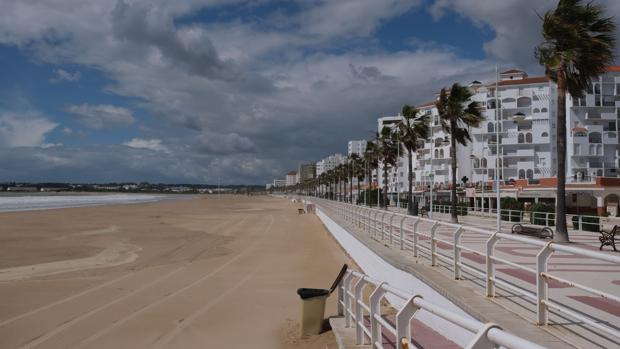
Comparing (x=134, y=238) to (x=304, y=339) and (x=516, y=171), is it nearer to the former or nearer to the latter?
(x=304, y=339)

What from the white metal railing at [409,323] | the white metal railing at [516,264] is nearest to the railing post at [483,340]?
the white metal railing at [409,323]

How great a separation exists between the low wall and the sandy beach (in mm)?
1105

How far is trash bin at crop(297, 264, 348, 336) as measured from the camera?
8.43 metres

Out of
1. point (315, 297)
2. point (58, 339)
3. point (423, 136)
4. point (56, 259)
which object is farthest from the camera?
point (423, 136)

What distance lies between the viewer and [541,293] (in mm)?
5562

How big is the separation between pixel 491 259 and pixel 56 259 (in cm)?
1765

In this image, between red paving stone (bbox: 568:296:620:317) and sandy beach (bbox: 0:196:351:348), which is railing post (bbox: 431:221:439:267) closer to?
sandy beach (bbox: 0:196:351:348)

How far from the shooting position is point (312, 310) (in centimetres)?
849

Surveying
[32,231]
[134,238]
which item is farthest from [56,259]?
[32,231]

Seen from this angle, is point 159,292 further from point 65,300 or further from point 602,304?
point 602,304

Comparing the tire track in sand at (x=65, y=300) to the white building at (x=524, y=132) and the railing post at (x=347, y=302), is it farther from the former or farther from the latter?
the white building at (x=524, y=132)

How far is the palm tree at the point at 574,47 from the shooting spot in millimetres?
17672

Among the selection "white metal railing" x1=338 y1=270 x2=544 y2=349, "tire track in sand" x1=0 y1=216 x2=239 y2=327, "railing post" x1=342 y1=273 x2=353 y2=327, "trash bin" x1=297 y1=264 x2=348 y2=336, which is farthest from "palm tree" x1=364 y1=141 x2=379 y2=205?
"white metal railing" x1=338 y1=270 x2=544 y2=349

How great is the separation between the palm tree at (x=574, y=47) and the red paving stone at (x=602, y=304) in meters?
12.2
